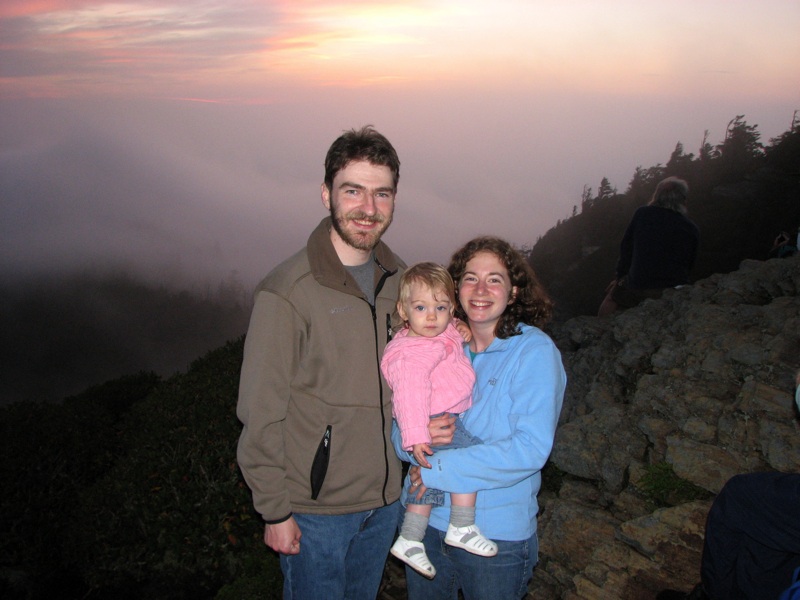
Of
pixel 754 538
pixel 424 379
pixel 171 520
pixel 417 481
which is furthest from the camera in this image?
pixel 171 520

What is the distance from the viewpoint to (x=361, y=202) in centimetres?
299

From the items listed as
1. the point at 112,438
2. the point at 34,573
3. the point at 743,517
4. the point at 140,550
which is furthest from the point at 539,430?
the point at 112,438

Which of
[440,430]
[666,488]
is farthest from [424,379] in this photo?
[666,488]

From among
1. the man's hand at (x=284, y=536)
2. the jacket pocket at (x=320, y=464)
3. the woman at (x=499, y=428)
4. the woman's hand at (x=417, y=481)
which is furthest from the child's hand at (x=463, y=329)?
the man's hand at (x=284, y=536)

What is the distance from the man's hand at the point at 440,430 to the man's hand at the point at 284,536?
849mm

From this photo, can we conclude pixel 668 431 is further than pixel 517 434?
Yes

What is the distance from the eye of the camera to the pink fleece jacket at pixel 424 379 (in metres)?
2.82

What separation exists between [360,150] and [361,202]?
0.28 m

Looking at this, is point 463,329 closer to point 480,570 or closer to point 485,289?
point 485,289

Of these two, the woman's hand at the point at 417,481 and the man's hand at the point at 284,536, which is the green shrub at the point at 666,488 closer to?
the woman's hand at the point at 417,481

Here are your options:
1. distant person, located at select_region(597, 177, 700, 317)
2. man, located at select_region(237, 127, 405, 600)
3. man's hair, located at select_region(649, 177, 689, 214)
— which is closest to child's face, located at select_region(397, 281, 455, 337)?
man, located at select_region(237, 127, 405, 600)

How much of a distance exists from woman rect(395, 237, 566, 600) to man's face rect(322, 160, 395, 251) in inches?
19.8

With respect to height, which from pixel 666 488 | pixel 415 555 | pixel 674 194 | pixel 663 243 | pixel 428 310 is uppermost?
pixel 674 194

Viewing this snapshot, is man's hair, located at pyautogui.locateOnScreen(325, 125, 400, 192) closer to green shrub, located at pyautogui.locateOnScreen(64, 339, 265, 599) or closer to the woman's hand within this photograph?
the woman's hand
